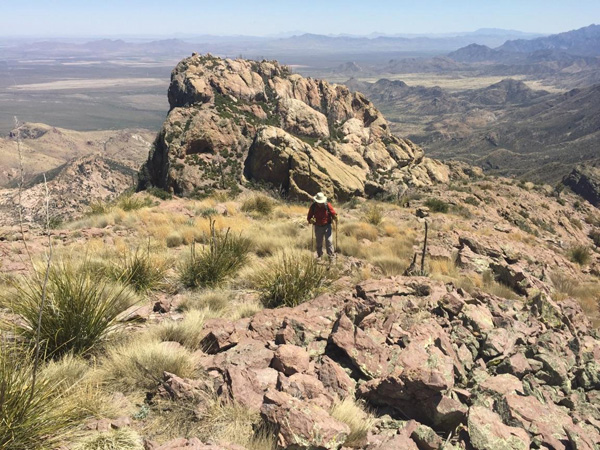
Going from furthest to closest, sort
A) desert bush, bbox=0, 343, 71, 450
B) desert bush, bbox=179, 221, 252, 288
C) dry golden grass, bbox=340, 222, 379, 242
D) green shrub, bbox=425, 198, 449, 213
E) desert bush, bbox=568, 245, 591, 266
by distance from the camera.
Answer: green shrub, bbox=425, 198, 449, 213, desert bush, bbox=568, 245, 591, 266, dry golden grass, bbox=340, 222, 379, 242, desert bush, bbox=179, 221, 252, 288, desert bush, bbox=0, 343, 71, 450

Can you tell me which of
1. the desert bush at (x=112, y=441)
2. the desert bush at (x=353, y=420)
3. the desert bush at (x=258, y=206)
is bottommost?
the desert bush at (x=258, y=206)

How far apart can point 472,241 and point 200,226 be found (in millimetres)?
7935

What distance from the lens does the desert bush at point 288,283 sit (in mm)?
6395

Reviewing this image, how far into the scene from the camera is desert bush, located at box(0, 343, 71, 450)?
272 centimetres

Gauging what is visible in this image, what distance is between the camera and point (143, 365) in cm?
395

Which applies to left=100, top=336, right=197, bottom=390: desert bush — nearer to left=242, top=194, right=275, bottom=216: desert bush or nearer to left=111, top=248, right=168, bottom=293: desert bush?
left=111, top=248, right=168, bottom=293: desert bush

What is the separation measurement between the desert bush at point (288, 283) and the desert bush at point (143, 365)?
2352 mm

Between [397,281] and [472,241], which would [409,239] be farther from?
[397,281]

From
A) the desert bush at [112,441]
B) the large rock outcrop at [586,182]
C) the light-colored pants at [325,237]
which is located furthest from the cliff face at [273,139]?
the large rock outcrop at [586,182]

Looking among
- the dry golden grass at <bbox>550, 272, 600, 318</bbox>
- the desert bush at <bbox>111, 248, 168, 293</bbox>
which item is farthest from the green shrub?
the desert bush at <bbox>111, 248, 168, 293</bbox>

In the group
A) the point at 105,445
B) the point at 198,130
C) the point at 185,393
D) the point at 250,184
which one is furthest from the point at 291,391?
the point at 198,130

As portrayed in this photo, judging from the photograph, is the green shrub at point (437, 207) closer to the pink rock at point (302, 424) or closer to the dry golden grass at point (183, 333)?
the dry golden grass at point (183, 333)

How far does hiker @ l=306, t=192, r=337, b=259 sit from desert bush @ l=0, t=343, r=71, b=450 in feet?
22.5

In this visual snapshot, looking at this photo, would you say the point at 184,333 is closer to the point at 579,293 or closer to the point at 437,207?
the point at 579,293
